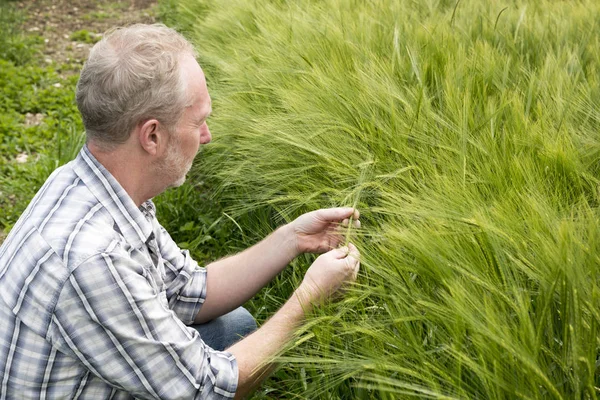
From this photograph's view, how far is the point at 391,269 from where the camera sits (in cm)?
154

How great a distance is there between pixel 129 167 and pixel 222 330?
0.68 m

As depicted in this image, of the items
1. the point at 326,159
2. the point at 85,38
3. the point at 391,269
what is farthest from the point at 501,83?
the point at 85,38

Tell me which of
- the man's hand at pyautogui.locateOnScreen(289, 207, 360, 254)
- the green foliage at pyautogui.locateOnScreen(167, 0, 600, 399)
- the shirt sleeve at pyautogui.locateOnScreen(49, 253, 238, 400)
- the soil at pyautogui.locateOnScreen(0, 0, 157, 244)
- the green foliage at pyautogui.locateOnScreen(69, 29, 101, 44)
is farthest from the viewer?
the green foliage at pyautogui.locateOnScreen(69, 29, 101, 44)

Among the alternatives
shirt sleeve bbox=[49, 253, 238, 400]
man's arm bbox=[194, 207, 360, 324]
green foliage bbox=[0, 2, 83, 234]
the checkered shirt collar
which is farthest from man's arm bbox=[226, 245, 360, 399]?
green foliage bbox=[0, 2, 83, 234]

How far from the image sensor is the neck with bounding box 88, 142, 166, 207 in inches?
67.8

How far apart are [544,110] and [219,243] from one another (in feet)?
A: 4.81

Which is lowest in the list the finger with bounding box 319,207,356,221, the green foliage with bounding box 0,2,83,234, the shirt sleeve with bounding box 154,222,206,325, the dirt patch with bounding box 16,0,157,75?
the dirt patch with bounding box 16,0,157,75

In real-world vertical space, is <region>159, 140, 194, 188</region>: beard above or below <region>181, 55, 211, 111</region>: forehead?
below

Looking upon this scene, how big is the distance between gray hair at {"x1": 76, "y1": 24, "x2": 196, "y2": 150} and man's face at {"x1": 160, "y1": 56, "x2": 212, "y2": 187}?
0.08 ft

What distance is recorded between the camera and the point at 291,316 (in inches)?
65.6

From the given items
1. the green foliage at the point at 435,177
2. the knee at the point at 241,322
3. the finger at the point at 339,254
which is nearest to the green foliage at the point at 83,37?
the green foliage at the point at 435,177

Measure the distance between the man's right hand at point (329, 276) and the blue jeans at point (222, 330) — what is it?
22.1 inches

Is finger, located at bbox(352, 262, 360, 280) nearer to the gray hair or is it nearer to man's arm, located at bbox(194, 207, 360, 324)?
man's arm, located at bbox(194, 207, 360, 324)

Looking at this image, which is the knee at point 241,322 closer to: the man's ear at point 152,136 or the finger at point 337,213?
the finger at point 337,213
